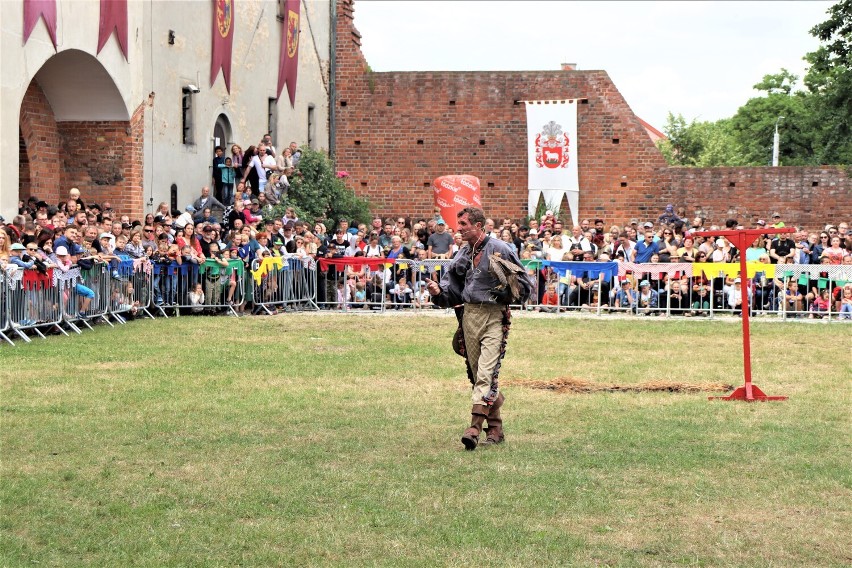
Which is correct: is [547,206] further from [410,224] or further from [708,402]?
[708,402]

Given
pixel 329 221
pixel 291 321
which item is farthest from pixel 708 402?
pixel 329 221

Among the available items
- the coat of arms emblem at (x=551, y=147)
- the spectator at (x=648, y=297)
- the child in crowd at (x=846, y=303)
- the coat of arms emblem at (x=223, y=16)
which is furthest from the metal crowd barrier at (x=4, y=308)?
the coat of arms emblem at (x=551, y=147)

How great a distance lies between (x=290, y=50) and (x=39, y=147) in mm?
10624

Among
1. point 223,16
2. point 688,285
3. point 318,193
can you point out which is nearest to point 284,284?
point 688,285

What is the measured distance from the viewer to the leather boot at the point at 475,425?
998 cm

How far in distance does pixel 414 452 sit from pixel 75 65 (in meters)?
15.9

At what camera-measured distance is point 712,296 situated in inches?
878

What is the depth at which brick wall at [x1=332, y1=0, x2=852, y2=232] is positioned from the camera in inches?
1344

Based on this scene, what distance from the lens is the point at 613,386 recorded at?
13.7 m

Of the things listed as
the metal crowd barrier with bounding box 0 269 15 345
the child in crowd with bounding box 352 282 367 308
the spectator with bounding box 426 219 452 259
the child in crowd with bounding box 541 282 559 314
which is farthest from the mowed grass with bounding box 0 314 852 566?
the spectator with bounding box 426 219 452 259

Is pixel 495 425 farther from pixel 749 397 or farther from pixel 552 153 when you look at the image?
pixel 552 153

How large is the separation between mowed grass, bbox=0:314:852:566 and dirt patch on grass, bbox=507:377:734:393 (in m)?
0.36

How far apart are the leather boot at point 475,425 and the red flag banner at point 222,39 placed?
19538mm

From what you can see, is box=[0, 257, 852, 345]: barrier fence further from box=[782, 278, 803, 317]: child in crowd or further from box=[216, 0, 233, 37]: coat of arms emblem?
box=[216, 0, 233, 37]: coat of arms emblem
